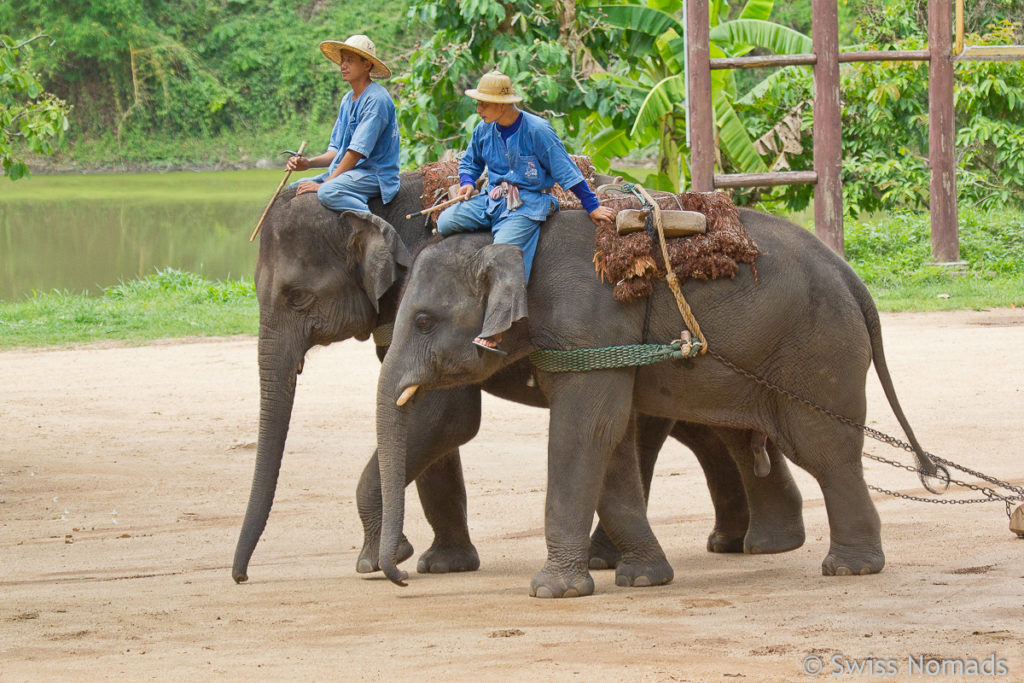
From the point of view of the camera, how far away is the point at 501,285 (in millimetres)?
4949

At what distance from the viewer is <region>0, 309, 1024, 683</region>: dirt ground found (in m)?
4.13

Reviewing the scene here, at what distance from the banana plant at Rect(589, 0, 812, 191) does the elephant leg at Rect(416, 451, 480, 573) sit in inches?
341

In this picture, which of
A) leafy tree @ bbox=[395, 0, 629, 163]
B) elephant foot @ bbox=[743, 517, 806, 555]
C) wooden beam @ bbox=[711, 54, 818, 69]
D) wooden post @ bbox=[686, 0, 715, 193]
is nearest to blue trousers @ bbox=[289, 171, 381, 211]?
elephant foot @ bbox=[743, 517, 806, 555]

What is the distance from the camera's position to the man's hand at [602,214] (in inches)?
204

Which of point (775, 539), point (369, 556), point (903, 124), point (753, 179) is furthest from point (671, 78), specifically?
point (369, 556)

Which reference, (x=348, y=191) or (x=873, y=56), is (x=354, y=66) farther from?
(x=873, y=56)

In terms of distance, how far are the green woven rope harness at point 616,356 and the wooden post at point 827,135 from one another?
793 centimetres

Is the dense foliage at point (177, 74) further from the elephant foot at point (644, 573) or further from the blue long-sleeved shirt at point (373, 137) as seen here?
the elephant foot at point (644, 573)

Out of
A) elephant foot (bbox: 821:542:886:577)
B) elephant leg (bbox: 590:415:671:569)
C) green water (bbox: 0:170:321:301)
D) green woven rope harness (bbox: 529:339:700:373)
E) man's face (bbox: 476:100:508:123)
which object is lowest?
green water (bbox: 0:170:321:301)

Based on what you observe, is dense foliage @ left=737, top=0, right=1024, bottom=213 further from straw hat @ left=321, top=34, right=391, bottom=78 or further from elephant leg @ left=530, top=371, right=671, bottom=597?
elephant leg @ left=530, top=371, right=671, bottom=597

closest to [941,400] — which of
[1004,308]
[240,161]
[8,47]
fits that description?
[1004,308]

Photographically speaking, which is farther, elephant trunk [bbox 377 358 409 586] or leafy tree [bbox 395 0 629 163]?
leafy tree [bbox 395 0 629 163]

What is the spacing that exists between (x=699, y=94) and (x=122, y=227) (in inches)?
601

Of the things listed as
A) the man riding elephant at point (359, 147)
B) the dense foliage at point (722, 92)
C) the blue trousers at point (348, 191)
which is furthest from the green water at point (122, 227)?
the blue trousers at point (348, 191)
